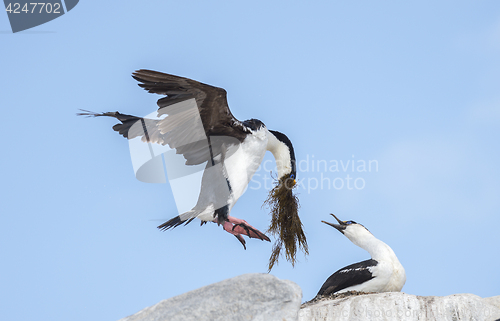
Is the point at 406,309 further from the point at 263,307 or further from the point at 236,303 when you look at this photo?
the point at 236,303

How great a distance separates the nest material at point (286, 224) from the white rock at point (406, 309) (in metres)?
1.25

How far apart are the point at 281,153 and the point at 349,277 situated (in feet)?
6.57

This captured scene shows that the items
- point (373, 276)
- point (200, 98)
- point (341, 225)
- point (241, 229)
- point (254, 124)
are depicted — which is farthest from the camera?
point (341, 225)

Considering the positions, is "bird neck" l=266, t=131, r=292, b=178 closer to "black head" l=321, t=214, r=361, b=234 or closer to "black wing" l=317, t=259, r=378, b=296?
"black head" l=321, t=214, r=361, b=234

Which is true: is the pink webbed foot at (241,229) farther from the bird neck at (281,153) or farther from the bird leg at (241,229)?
the bird neck at (281,153)

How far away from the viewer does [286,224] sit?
682cm

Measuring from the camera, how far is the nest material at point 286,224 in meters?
6.77

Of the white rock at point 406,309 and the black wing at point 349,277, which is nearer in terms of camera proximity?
the white rock at point 406,309

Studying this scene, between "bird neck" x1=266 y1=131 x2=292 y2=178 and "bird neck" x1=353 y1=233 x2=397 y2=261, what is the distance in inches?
60.6

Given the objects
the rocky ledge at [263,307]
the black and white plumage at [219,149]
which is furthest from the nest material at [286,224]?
the rocky ledge at [263,307]

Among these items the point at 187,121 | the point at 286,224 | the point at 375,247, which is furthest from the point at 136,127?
the point at 375,247

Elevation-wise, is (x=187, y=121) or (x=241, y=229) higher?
(x=187, y=121)

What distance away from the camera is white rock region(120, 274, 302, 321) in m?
4.28

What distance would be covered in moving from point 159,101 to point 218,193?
1615 mm
